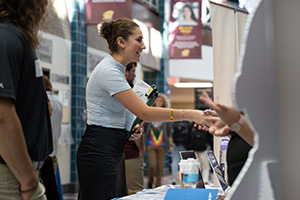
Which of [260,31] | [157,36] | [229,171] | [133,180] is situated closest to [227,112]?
[260,31]

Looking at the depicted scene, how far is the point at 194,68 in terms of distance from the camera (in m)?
17.3

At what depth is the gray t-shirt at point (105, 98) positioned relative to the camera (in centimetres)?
256

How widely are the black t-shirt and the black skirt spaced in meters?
0.98

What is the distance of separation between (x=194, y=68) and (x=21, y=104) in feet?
52.2

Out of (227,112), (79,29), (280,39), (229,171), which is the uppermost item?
(79,29)

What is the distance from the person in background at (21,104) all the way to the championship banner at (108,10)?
19.6 ft

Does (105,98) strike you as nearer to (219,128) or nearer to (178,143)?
(219,128)

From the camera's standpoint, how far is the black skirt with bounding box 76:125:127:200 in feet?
8.54

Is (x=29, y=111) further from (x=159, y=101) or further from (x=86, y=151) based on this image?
(x=159, y=101)

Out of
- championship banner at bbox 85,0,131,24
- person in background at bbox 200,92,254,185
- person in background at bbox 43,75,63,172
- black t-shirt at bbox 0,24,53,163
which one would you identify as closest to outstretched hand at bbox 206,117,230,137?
person in background at bbox 200,92,254,185

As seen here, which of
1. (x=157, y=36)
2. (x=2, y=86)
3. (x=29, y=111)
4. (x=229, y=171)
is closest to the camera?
(x=2, y=86)

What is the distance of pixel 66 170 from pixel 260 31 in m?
8.23

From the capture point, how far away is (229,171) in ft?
5.99

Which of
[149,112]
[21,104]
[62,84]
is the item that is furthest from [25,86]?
[62,84]
